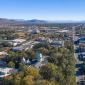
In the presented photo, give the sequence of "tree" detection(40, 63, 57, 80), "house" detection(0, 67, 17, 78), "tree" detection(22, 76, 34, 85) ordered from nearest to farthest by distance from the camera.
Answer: "tree" detection(22, 76, 34, 85) → "tree" detection(40, 63, 57, 80) → "house" detection(0, 67, 17, 78)

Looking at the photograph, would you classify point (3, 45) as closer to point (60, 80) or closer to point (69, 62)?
point (69, 62)

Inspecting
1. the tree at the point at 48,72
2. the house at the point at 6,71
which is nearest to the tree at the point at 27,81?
the tree at the point at 48,72

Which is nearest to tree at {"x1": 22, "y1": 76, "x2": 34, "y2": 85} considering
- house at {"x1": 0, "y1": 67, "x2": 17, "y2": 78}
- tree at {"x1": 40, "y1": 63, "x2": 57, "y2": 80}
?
tree at {"x1": 40, "y1": 63, "x2": 57, "y2": 80}

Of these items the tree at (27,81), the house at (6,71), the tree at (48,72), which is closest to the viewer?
the tree at (27,81)

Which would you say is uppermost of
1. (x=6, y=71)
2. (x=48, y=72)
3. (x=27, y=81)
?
(x=27, y=81)

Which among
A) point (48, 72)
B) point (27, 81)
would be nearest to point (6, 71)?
point (48, 72)

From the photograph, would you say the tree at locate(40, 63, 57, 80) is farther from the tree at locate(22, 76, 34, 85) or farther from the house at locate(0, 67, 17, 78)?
the house at locate(0, 67, 17, 78)

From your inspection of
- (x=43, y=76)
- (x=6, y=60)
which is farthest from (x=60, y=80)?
(x=6, y=60)

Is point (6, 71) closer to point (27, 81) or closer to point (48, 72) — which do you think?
point (48, 72)

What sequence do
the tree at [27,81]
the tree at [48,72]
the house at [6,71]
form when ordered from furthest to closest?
the house at [6,71]
the tree at [48,72]
the tree at [27,81]

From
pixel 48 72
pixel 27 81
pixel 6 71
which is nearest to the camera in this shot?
pixel 27 81

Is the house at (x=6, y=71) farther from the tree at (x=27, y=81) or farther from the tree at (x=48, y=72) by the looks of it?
the tree at (x=27, y=81)

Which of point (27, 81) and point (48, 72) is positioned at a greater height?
point (27, 81)
